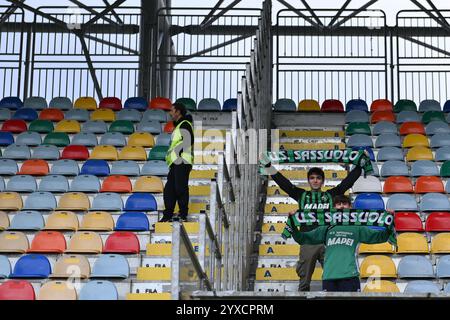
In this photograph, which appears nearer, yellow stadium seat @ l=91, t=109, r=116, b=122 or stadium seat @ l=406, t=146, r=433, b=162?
stadium seat @ l=406, t=146, r=433, b=162

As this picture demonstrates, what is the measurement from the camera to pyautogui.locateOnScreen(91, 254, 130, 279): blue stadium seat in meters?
11.7

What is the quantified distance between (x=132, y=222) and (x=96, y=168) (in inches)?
83.8

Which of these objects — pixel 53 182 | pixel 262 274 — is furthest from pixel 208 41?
pixel 262 274

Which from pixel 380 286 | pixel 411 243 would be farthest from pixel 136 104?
pixel 380 286

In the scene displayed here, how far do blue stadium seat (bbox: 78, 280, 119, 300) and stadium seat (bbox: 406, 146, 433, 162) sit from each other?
565 cm

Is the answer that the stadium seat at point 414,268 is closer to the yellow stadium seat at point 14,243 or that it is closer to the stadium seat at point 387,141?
the stadium seat at point 387,141

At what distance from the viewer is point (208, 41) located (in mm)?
24375

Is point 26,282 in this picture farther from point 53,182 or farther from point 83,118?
point 83,118

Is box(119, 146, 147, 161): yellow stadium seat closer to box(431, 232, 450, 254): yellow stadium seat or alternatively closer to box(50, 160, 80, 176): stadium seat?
box(50, 160, 80, 176): stadium seat

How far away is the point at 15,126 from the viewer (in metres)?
16.9

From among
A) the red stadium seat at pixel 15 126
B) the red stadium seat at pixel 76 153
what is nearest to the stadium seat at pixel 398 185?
the red stadium seat at pixel 76 153

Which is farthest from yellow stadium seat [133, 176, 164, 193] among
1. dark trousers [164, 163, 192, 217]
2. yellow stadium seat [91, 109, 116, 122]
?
yellow stadium seat [91, 109, 116, 122]

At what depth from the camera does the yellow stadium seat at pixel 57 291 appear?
1112 cm

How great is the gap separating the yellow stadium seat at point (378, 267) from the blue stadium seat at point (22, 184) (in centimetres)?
474
